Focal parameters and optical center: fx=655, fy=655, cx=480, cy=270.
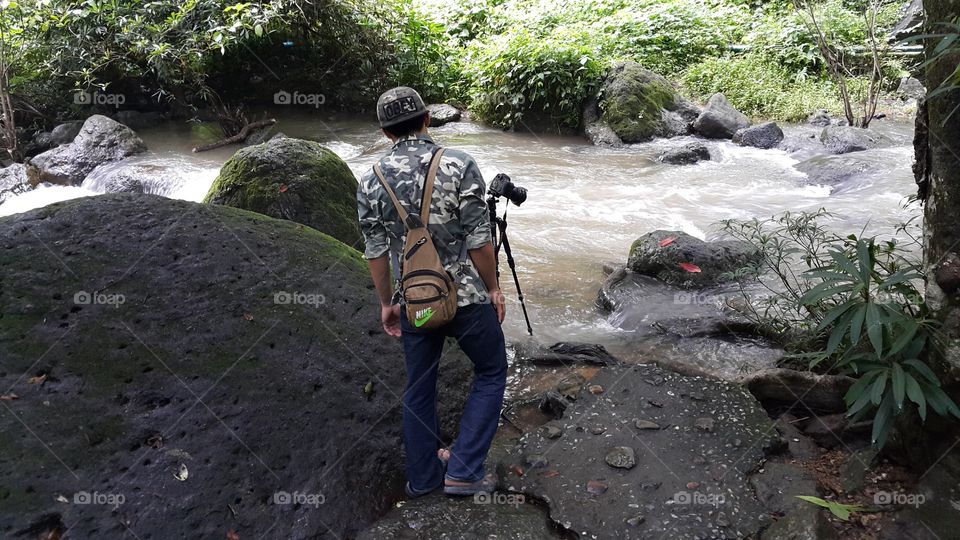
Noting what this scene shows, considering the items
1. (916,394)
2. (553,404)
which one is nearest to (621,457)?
(553,404)

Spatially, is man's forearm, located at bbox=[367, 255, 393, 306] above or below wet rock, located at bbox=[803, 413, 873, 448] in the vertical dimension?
above

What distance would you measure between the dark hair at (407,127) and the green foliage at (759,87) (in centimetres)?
1140

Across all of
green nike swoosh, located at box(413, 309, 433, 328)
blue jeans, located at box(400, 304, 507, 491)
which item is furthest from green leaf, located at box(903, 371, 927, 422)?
green nike swoosh, located at box(413, 309, 433, 328)

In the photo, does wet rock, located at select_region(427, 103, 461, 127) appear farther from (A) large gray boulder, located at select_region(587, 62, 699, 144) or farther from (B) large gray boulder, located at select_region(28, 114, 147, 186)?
(B) large gray boulder, located at select_region(28, 114, 147, 186)

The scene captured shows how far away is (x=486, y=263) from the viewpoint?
9.19 ft

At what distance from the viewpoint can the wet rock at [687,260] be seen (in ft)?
19.1

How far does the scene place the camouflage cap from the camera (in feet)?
8.94

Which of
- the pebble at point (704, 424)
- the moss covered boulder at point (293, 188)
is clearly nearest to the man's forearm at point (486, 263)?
the pebble at point (704, 424)

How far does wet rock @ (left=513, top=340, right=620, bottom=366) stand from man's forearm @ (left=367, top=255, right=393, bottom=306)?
187cm

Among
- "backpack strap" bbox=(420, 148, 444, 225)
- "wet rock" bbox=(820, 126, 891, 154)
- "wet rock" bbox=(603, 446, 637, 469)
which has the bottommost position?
"wet rock" bbox=(603, 446, 637, 469)

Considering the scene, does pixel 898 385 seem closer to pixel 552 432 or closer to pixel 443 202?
pixel 552 432

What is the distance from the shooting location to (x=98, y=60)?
12320 mm

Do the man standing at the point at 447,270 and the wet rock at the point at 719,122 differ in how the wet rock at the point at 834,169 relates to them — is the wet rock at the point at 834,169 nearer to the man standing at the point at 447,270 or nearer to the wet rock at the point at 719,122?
the wet rock at the point at 719,122

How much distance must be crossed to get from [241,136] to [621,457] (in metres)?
11.2
